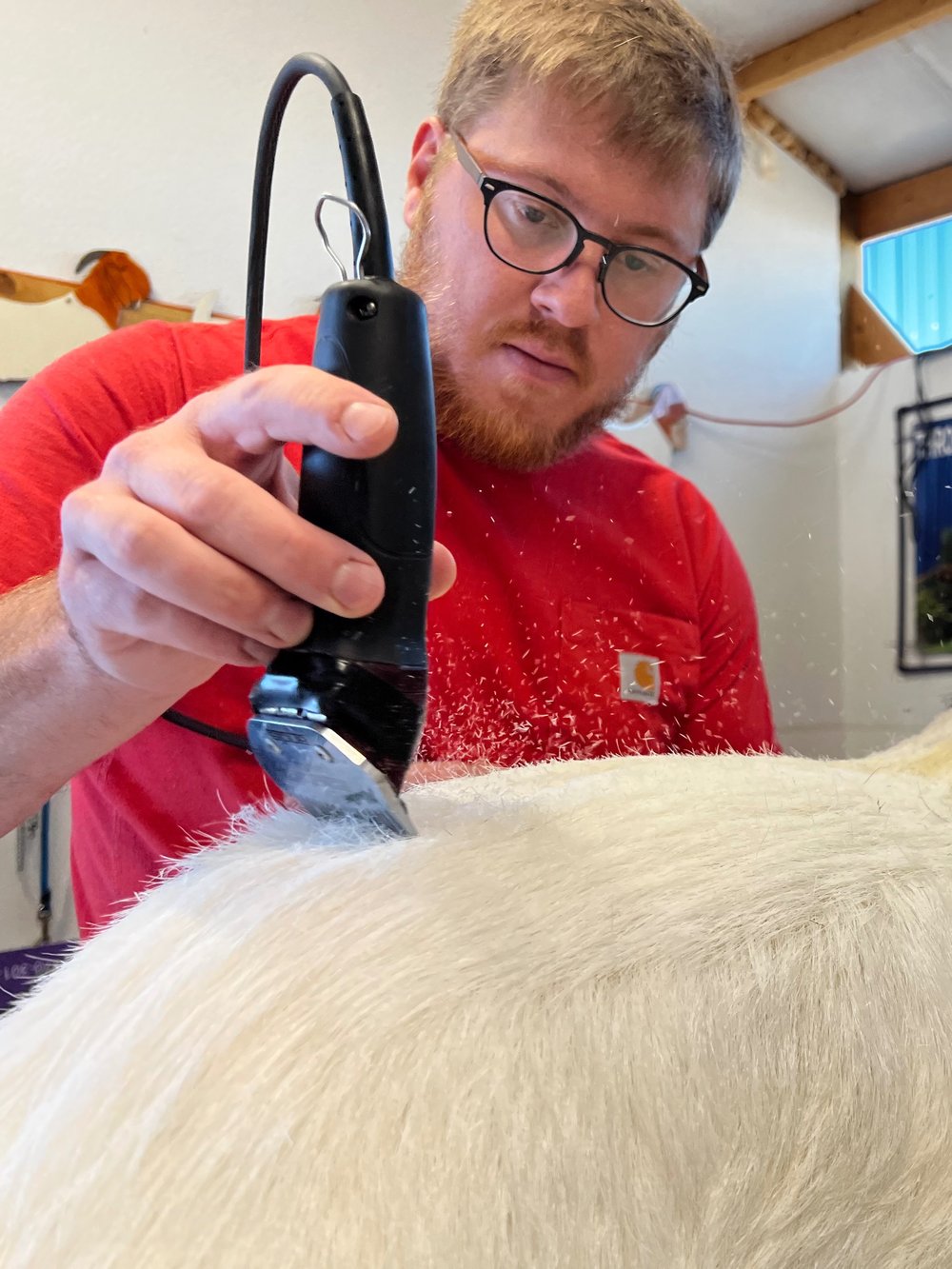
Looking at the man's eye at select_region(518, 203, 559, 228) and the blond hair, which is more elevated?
the blond hair

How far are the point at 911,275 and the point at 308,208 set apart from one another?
2.66 feet

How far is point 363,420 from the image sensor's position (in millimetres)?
330

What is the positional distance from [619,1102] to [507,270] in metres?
0.64

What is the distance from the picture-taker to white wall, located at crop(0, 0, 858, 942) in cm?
124

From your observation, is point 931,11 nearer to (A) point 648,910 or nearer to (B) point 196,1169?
(A) point 648,910

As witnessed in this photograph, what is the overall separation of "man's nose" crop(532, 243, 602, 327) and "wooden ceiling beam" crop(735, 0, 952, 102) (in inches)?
33.2

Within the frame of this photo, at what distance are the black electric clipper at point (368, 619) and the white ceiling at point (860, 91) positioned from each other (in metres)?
1.22

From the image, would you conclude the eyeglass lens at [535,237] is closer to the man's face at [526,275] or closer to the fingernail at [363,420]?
the man's face at [526,275]

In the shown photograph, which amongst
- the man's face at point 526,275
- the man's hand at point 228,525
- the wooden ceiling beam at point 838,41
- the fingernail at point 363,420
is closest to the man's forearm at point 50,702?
the man's hand at point 228,525

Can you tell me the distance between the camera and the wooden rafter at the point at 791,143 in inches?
52.6

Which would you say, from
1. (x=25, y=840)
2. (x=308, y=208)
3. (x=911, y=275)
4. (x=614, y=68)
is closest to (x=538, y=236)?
(x=614, y=68)

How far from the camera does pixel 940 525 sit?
40.8 inches

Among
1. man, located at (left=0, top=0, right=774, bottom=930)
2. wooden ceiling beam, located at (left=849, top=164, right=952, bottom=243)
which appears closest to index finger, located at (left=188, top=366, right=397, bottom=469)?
man, located at (left=0, top=0, right=774, bottom=930)

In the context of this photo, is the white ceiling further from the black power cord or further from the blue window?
the black power cord
